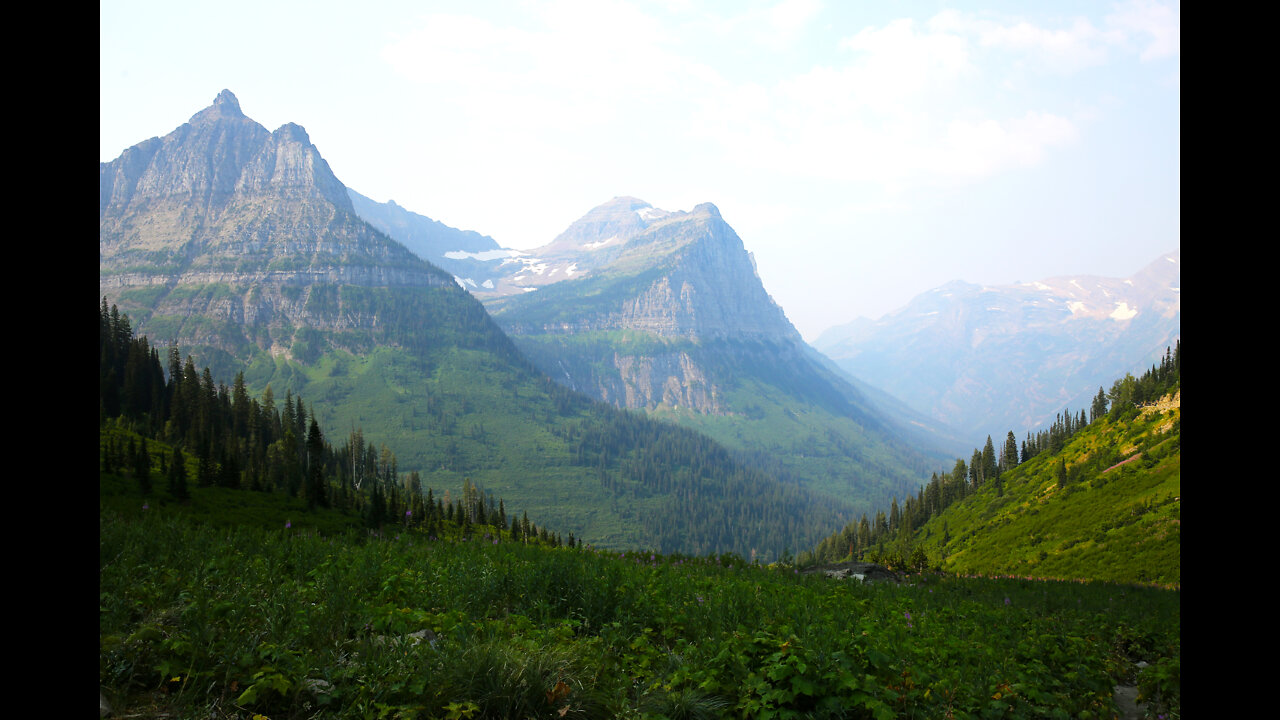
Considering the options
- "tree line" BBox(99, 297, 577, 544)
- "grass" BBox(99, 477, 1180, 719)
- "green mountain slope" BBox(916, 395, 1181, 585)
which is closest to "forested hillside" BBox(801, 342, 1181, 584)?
"green mountain slope" BBox(916, 395, 1181, 585)

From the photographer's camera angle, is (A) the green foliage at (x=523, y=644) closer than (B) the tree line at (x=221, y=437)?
Yes

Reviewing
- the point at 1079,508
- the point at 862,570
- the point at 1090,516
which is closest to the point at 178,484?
the point at 862,570

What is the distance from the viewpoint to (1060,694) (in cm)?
728

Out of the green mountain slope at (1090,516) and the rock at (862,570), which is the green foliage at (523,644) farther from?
the green mountain slope at (1090,516)

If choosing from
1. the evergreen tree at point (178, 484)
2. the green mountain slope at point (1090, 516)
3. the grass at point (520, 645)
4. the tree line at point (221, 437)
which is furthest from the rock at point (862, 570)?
the evergreen tree at point (178, 484)

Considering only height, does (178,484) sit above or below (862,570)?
above

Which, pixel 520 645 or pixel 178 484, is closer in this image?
pixel 520 645

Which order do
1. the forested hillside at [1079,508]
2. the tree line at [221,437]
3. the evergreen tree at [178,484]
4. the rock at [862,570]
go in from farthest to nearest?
the tree line at [221,437] → the forested hillside at [1079,508] → the evergreen tree at [178,484] → the rock at [862,570]

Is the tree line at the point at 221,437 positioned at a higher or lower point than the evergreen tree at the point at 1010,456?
higher

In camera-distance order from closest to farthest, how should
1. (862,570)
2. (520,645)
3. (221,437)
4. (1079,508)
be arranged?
(520,645) < (862,570) < (1079,508) < (221,437)

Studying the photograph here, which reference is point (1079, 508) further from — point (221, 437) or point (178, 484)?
point (221, 437)

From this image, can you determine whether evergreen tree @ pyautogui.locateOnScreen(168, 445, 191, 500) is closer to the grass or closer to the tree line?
the tree line
